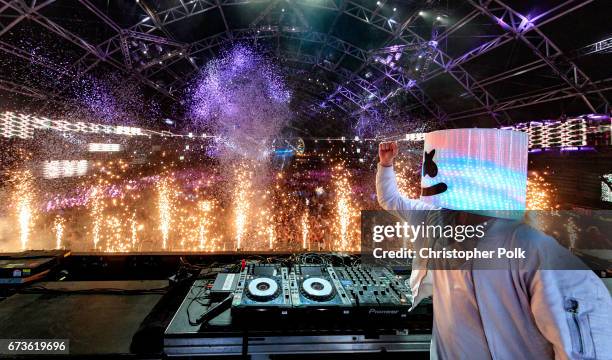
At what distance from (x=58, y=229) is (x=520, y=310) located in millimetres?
10366

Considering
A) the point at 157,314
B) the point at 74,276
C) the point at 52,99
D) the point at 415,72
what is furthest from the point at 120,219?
the point at 415,72

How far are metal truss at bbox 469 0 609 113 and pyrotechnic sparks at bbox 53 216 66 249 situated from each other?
11.4 metres

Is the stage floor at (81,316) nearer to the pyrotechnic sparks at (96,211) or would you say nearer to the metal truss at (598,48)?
the pyrotechnic sparks at (96,211)

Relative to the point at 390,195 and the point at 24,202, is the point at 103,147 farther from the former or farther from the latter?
the point at 390,195

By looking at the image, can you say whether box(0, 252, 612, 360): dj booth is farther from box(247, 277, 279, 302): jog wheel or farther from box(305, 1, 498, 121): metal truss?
box(305, 1, 498, 121): metal truss

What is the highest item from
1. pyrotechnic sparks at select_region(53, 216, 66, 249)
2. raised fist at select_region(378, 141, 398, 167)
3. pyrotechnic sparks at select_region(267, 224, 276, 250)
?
raised fist at select_region(378, 141, 398, 167)

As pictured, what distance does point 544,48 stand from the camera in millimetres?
7148

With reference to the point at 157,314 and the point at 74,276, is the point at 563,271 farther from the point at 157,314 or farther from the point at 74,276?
the point at 74,276

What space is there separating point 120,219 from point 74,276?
866 centimetres

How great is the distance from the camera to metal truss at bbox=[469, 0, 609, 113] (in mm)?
6605

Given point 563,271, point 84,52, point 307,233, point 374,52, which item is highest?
point 374,52

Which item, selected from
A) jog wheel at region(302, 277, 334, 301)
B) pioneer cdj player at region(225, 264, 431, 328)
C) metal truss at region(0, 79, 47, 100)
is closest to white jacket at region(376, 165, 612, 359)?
pioneer cdj player at region(225, 264, 431, 328)

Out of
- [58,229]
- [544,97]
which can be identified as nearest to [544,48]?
[544,97]

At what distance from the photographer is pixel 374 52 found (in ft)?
32.1
